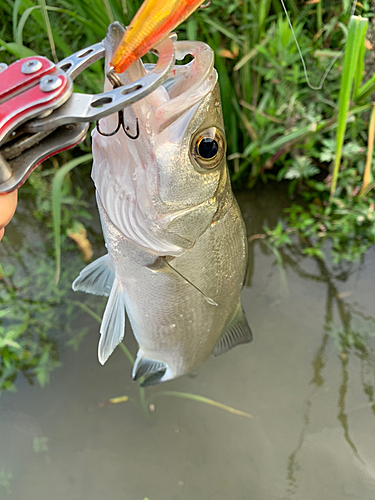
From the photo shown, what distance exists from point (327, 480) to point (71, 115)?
4.84 feet

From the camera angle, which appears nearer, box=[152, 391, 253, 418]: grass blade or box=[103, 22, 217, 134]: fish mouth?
box=[103, 22, 217, 134]: fish mouth

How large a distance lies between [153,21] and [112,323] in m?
0.61

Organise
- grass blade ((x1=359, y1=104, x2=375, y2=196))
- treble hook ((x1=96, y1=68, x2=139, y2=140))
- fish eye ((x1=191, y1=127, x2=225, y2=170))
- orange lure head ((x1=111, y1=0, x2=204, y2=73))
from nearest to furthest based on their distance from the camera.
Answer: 1. orange lure head ((x1=111, y1=0, x2=204, y2=73))
2. treble hook ((x1=96, y1=68, x2=139, y2=140))
3. fish eye ((x1=191, y1=127, x2=225, y2=170))
4. grass blade ((x1=359, y1=104, x2=375, y2=196))

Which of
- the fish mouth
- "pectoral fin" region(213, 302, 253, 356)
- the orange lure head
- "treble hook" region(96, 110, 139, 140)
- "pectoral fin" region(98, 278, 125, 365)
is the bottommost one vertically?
"pectoral fin" region(213, 302, 253, 356)

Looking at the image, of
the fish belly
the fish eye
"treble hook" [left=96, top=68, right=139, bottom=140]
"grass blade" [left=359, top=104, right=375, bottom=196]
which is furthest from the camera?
"grass blade" [left=359, top=104, right=375, bottom=196]

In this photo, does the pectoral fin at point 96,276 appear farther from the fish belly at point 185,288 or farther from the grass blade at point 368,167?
the grass blade at point 368,167

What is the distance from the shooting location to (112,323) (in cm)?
78

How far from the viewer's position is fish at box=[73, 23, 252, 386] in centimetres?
51

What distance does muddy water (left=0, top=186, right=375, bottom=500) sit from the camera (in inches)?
48.8

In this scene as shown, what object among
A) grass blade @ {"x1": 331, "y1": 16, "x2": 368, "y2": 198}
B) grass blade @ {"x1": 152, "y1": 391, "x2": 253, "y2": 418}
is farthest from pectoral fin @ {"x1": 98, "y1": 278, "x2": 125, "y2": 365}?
grass blade @ {"x1": 331, "y1": 16, "x2": 368, "y2": 198}

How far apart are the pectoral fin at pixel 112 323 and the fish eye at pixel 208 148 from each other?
36 cm

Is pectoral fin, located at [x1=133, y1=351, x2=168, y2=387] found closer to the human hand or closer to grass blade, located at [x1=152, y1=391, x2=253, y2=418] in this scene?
grass blade, located at [x1=152, y1=391, x2=253, y2=418]

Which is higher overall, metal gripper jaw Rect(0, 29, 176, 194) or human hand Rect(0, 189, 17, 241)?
metal gripper jaw Rect(0, 29, 176, 194)

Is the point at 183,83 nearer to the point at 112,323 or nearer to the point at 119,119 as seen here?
the point at 119,119
